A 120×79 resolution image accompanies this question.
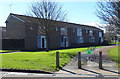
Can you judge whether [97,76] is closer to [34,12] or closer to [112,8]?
[112,8]

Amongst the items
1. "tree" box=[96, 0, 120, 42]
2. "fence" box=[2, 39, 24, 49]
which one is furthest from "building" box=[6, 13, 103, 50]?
"tree" box=[96, 0, 120, 42]

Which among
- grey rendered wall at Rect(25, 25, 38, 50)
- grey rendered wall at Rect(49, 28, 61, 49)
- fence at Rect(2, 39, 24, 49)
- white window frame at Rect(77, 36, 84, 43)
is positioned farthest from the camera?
white window frame at Rect(77, 36, 84, 43)

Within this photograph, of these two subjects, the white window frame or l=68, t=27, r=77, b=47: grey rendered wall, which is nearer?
l=68, t=27, r=77, b=47: grey rendered wall

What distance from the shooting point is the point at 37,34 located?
3191cm

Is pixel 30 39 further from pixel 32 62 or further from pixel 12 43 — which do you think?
pixel 32 62

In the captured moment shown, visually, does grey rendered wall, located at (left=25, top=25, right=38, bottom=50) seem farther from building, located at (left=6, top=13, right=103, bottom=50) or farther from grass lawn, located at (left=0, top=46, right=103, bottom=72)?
grass lawn, located at (left=0, top=46, right=103, bottom=72)

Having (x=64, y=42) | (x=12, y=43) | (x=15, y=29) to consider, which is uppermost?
(x=15, y=29)

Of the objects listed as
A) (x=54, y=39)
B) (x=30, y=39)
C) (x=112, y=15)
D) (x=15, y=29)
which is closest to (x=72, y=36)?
(x=54, y=39)

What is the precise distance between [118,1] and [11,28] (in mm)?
24018

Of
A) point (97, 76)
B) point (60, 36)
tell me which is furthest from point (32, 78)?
point (60, 36)

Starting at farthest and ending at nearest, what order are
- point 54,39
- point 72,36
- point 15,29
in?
point 72,36
point 54,39
point 15,29

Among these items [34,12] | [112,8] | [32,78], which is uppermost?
[34,12]

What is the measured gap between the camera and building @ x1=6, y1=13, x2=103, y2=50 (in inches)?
1169

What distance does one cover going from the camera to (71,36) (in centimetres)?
4284
